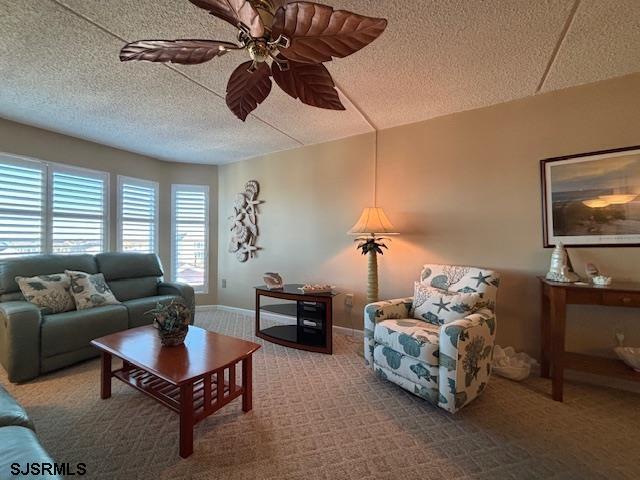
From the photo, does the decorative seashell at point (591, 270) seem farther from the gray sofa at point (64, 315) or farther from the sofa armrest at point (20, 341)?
the sofa armrest at point (20, 341)

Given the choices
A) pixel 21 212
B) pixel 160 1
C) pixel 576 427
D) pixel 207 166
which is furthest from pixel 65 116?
pixel 576 427

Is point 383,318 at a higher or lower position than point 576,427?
higher

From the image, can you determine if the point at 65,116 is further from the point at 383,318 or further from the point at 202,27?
the point at 383,318

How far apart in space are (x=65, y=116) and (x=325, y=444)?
3.73m

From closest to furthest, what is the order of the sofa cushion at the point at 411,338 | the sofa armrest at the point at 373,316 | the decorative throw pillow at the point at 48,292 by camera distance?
the sofa cushion at the point at 411,338
the sofa armrest at the point at 373,316
the decorative throw pillow at the point at 48,292

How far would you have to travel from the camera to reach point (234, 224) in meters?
4.22

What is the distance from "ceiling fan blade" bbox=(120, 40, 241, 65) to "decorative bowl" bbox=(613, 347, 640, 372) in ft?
9.89

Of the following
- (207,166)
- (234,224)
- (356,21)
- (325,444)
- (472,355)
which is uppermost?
(207,166)

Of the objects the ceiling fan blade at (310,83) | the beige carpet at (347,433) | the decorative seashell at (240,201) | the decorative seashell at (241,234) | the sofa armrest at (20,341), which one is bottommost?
the beige carpet at (347,433)

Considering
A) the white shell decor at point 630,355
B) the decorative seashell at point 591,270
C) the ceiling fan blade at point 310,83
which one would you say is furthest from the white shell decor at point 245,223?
the white shell decor at point 630,355

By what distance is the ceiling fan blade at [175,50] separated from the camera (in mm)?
1147

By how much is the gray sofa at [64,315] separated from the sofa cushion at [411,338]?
2.46m

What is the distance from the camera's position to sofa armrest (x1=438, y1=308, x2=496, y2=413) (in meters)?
1.67

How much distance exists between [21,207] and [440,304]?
14.0ft
